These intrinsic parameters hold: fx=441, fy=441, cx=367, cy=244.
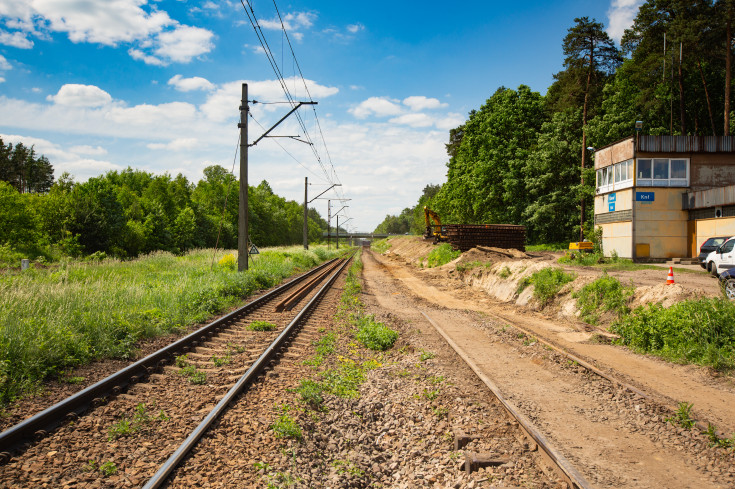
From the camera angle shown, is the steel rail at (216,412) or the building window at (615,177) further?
the building window at (615,177)

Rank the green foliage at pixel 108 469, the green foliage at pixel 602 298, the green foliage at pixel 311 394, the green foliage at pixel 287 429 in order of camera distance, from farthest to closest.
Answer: the green foliage at pixel 602 298 < the green foliage at pixel 311 394 < the green foliage at pixel 287 429 < the green foliage at pixel 108 469

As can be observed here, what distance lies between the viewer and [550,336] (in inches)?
436

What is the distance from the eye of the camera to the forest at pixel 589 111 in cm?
3469

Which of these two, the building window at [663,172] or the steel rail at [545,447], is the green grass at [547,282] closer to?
the steel rail at [545,447]

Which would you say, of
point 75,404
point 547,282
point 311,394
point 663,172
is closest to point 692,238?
point 663,172

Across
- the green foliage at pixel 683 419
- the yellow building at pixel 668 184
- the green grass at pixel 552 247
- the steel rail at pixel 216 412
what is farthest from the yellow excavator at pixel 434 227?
the green foliage at pixel 683 419

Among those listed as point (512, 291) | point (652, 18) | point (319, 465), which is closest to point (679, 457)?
point (319, 465)

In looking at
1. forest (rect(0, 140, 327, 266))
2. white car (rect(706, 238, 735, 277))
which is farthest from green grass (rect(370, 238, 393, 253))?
white car (rect(706, 238, 735, 277))

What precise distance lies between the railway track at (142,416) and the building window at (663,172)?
26944mm

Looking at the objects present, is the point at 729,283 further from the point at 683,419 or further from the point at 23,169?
the point at 23,169

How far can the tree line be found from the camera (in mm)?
36750

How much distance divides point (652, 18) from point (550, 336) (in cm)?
4122

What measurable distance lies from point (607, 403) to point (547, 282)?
396 inches

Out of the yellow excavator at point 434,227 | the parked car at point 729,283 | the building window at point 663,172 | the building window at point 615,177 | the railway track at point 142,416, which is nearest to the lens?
the railway track at point 142,416
